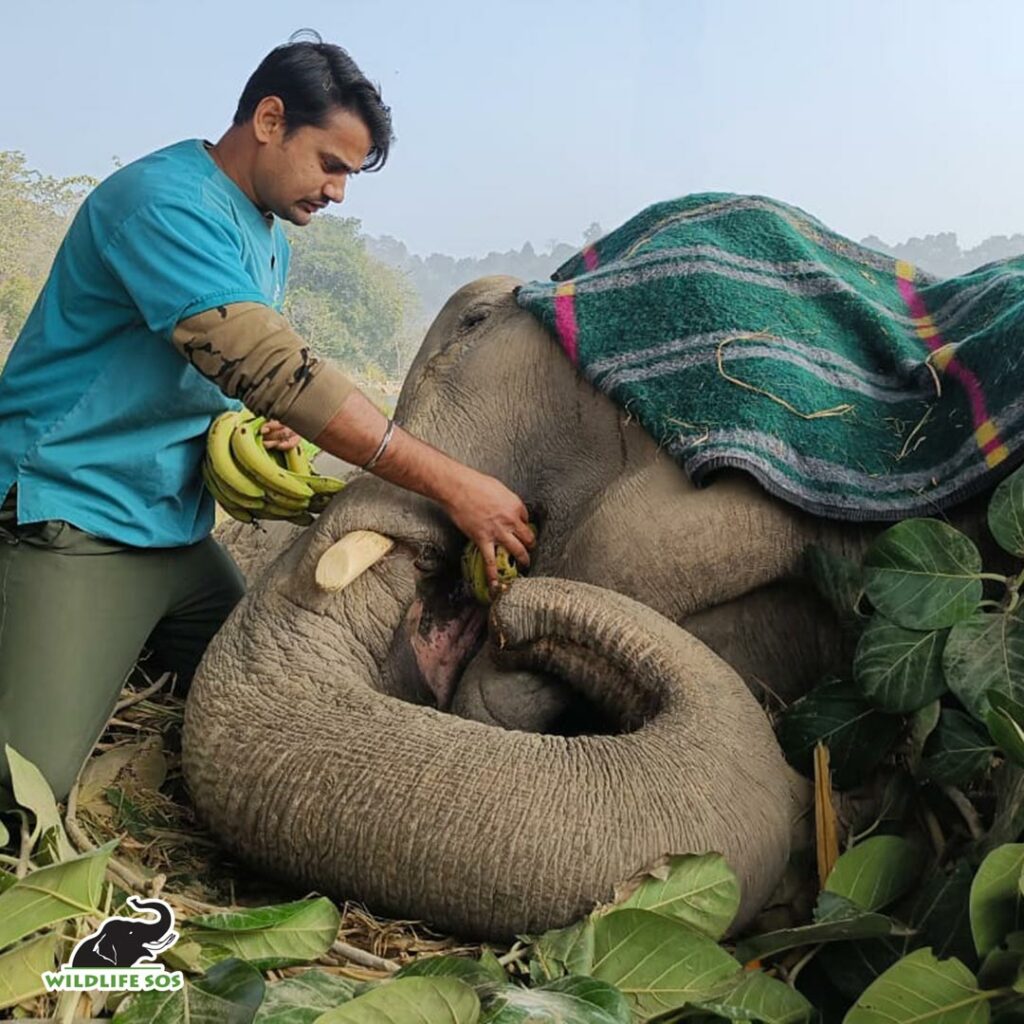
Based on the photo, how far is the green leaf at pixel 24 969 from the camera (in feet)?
2.72

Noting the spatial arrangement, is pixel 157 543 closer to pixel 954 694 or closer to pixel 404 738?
pixel 404 738

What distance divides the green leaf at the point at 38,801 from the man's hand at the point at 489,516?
471mm

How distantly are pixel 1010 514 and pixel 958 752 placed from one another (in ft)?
0.67

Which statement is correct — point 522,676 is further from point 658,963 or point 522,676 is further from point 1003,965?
point 1003,965

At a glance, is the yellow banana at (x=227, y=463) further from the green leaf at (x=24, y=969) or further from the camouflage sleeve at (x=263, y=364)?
the green leaf at (x=24, y=969)

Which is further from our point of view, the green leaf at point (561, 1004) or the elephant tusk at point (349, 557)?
the elephant tusk at point (349, 557)

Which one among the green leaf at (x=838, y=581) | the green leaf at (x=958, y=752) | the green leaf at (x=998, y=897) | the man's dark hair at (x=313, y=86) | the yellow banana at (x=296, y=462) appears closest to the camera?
the green leaf at (x=998, y=897)

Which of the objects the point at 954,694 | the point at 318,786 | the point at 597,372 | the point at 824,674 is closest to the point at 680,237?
the point at 597,372

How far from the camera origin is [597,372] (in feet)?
4.54

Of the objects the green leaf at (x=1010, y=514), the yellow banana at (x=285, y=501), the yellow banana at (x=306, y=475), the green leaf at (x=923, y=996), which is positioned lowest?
the green leaf at (x=923, y=996)

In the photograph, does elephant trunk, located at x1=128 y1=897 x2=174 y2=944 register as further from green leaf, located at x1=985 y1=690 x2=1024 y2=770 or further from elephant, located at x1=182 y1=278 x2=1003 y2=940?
green leaf, located at x1=985 y1=690 x2=1024 y2=770

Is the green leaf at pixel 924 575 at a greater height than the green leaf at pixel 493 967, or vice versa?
the green leaf at pixel 924 575

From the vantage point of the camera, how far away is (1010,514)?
109 centimetres

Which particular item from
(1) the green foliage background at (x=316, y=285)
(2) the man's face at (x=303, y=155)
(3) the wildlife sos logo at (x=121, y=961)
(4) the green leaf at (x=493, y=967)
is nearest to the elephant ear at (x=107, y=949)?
(3) the wildlife sos logo at (x=121, y=961)
